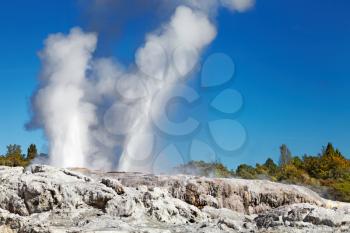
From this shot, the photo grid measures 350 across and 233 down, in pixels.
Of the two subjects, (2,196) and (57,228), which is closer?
(57,228)

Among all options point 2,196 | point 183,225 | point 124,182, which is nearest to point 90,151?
point 124,182

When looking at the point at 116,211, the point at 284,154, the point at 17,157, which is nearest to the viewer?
the point at 116,211

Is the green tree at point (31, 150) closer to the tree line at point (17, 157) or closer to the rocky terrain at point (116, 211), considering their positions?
the tree line at point (17, 157)

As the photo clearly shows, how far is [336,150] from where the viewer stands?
69438 millimetres

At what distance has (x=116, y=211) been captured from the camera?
14.5 metres

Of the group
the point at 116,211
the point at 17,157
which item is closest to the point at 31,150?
the point at 17,157

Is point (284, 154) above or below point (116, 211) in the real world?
above

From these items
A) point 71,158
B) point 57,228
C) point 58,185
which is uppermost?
point 71,158

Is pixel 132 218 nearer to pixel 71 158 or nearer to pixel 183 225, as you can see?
pixel 183 225

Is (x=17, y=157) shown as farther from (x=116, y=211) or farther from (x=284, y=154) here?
(x=284, y=154)

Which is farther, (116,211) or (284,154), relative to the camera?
(284,154)

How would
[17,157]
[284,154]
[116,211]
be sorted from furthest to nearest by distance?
[284,154] < [17,157] < [116,211]

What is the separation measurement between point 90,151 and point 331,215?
20804mm

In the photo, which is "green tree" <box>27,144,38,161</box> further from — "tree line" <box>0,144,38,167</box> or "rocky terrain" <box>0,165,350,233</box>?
"rocky terrain" <box>0,165,350,233</box>
